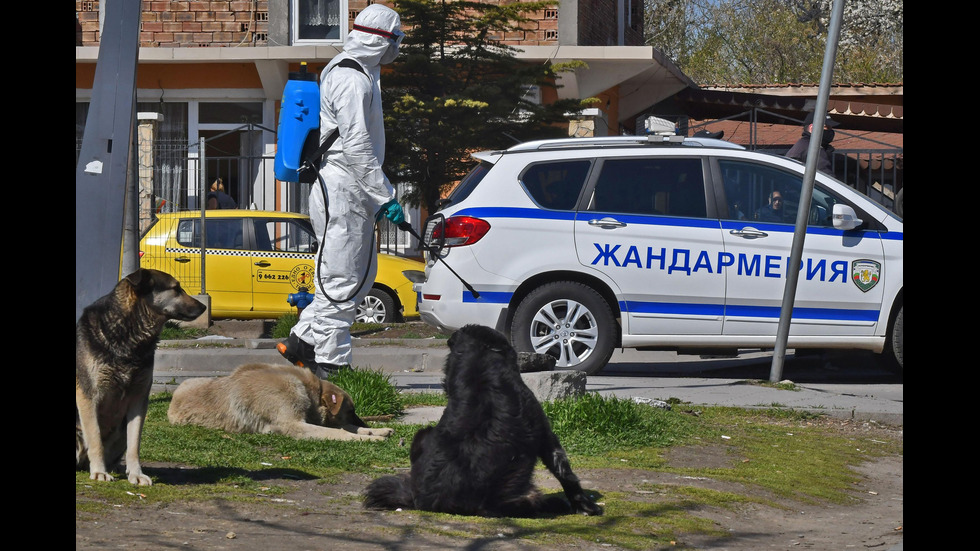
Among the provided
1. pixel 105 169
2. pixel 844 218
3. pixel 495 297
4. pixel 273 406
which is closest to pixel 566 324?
pixel 495 297

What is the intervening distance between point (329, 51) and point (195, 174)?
11.1ft

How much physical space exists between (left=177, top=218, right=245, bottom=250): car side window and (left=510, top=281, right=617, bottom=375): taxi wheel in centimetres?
611

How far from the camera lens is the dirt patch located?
156 inches

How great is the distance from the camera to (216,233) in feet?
47.7

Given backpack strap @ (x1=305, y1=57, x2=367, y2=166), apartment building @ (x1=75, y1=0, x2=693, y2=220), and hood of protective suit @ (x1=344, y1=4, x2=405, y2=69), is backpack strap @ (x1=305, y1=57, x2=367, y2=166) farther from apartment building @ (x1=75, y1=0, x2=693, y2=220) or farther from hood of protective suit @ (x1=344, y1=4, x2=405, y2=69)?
apartment building @ (x1=75, y1=0, x2=693, y2=220)

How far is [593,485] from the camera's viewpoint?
5.30 meters

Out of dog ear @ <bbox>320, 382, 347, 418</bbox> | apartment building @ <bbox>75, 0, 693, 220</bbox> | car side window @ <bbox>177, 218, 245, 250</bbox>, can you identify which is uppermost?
apartment building @ <bbox>75, 0, 693, 220</bbox>

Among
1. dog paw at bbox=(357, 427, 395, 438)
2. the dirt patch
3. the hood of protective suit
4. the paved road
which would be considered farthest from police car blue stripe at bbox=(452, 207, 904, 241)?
the dirt patch

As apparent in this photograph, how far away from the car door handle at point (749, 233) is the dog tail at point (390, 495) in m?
5.54

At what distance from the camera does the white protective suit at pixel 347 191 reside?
726cm

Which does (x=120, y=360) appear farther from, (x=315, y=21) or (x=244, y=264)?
(x=315, y=21)

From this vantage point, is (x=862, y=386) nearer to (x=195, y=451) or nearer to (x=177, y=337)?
(x=195, y=451)

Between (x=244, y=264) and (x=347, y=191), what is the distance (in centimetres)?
744

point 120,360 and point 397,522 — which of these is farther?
point 120,360
